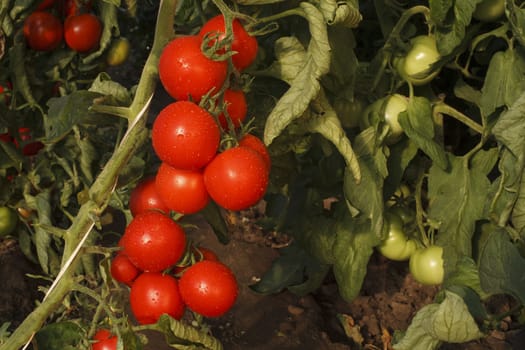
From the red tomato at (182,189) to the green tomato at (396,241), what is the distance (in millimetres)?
867

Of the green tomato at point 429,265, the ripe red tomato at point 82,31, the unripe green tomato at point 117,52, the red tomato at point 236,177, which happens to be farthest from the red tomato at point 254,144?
the unripe green tomato at point 117,52

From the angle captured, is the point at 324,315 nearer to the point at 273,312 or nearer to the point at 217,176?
the point at 273,312

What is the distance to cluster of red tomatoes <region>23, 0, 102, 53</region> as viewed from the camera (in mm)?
2035

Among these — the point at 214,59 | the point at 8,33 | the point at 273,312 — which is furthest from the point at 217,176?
the point at 273,312

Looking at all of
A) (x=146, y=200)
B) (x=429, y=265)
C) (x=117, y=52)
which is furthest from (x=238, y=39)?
(x=117, y=52)

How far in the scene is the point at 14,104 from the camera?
81.0 inches

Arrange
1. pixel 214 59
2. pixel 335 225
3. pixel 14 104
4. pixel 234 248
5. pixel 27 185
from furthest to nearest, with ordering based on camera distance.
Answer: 1. pixel 234 248
2. pixel 27 185
3. pixel 14 104
4. pixel 335 225
5. pixel 214 59

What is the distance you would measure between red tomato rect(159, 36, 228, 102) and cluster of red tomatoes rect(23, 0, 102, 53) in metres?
1.17

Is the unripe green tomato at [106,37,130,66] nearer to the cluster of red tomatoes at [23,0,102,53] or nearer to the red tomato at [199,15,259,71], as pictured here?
the cluster of red tomatoes at [23,0,102,53]

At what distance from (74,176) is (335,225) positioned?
968mm

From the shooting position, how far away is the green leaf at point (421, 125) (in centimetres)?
146

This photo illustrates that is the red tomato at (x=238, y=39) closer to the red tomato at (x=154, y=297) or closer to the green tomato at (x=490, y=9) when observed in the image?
the red tomato at (x=154, y=297)

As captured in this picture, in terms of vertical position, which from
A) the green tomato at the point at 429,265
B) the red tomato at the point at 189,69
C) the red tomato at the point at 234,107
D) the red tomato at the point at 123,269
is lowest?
the green tomato at the point at 429,265

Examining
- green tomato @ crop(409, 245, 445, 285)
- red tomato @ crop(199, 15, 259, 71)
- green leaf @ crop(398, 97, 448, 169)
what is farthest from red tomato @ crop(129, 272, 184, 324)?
green tomato @ crop(409, 245, 445, 285)
